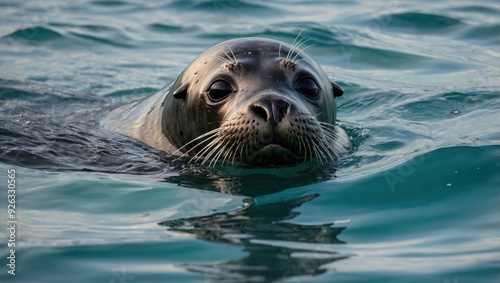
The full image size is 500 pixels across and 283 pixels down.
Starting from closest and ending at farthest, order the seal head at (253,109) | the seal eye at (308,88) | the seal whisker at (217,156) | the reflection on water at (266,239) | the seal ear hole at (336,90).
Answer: the reflection on water at (266,239) < the seal head at (253,109) < the seal whisker at (217,156) < the seal eye at (308,88) < the seal ear hole at (336,90)

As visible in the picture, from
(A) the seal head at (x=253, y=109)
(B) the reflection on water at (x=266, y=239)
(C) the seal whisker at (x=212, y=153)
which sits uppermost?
(A) the seal head at (x=253, y=109)

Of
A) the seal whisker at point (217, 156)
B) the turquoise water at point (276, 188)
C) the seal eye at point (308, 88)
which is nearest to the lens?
the turquoise water at point (276, 188)

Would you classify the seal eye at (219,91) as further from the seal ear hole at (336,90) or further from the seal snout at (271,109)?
the seal ear hole at (336,90)

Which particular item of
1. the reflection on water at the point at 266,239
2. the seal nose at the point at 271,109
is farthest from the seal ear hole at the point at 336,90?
the reflection on water at the point at 266,239

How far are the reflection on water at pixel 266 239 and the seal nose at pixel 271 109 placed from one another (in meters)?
0.51

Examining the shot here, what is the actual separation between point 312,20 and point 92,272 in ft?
27.5

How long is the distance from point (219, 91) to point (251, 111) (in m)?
0.60

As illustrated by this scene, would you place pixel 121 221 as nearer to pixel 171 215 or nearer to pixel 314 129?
pixel 171 215

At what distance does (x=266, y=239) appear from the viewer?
187 inches

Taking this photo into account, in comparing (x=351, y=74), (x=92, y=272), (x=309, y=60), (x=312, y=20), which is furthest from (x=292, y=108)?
(x=312, y=20)

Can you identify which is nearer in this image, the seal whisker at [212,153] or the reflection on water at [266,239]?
the reflection on water at [266,239]

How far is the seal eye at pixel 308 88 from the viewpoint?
6160mm

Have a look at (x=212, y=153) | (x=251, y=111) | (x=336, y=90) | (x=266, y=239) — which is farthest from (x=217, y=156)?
(x=266, y=239)

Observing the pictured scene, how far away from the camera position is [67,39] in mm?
11969
